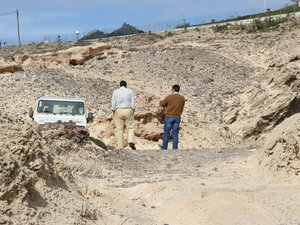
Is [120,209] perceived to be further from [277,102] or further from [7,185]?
[277,102]

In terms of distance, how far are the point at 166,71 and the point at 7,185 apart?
20.0 meters

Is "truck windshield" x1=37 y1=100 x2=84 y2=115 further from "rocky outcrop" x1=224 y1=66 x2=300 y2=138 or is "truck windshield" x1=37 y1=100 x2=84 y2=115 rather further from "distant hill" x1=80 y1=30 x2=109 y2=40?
"distant hill" x1=80 y1=30 x2=109 y2=40

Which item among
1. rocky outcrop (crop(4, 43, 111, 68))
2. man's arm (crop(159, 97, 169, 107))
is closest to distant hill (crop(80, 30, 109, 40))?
rocky outcrop (crop(4, 43, 111, 68))

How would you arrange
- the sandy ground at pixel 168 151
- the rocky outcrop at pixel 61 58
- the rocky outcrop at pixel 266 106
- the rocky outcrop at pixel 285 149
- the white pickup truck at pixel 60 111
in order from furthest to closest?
the rocky outcrop at pixel 61 58
the rocky outcrop at pixel 266 106
the white pickup truck at pixel 60 111
the rocky outcrop at pixel 285 149
the sandy ground at pixel 168 151

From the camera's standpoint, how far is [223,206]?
344 inches

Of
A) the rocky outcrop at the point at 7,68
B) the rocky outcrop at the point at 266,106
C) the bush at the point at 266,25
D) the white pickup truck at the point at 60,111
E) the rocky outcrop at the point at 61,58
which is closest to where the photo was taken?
the white pickup truck at the point at 60,111

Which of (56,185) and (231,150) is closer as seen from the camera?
(56,185)

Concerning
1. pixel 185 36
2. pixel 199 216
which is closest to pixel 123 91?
pixel 199 216

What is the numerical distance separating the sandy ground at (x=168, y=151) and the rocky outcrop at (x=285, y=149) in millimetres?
19

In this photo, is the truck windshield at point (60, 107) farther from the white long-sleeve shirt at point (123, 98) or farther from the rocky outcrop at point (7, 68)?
the rocky outcrop at point (7, 68)

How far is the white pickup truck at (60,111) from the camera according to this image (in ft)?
52.4

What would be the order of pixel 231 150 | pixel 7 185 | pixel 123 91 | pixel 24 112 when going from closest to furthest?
pixel 7 185 → pixel 231 150 → pixel 123 91 → pixel 24 112

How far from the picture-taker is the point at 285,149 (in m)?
11.1

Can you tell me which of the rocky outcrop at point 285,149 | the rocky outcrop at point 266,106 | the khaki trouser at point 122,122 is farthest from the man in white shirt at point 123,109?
the rocky outcrop at point 266,106
